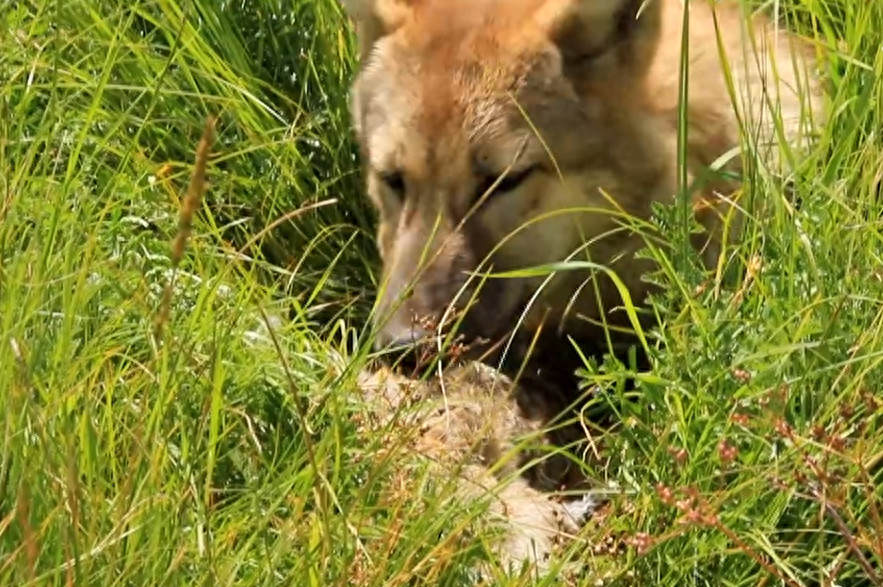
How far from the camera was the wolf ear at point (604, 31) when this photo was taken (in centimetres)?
306

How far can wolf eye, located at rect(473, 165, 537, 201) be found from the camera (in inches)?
118

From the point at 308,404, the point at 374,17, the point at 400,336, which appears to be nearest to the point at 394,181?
the point at 374,17

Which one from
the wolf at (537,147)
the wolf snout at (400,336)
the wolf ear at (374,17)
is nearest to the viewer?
the wolf snout at (400,336)

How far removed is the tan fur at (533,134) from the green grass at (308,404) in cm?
24

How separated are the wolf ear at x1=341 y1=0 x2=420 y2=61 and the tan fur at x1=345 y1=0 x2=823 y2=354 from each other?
1 cm

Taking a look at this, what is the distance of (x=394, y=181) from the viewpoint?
317 centimetres

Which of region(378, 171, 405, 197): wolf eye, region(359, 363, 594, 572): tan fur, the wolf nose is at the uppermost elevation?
region(378, 171, 405, 197): wolf eye

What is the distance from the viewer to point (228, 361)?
254 cm

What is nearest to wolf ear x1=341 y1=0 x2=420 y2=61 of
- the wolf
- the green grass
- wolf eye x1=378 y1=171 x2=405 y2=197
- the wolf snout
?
the wolf

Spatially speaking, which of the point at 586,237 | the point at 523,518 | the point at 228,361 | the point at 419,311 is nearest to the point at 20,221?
the point at 228,361

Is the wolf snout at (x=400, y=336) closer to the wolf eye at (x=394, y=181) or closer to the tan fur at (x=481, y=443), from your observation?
the tan fur at (x=481, y=443)

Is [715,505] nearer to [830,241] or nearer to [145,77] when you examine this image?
[830,241]

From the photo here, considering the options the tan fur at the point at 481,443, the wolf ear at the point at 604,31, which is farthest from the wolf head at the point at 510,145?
the tan fur at the point at 481,443

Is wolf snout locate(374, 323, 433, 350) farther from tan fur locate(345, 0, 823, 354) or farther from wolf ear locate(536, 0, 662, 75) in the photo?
wolf ear locate(536, 0, 662, 75)
